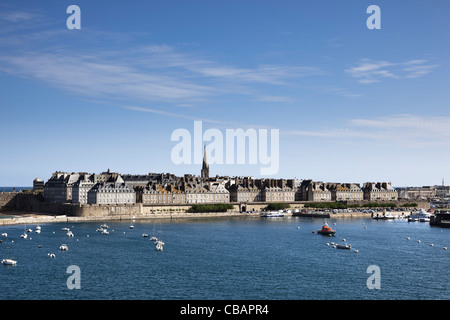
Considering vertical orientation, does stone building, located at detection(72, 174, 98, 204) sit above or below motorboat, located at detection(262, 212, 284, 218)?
above

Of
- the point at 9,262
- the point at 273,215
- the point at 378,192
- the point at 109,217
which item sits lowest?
the point at 273,215

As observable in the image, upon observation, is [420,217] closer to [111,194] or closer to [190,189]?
[190,189]

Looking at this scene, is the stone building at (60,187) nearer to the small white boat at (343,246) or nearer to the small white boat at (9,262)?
the small white boat at (9,262)

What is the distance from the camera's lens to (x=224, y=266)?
44.7 meters

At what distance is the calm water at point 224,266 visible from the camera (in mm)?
35656

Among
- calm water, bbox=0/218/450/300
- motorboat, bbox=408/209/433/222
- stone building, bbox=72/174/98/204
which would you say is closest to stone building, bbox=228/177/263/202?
stone building, bbox=72/174/98/204

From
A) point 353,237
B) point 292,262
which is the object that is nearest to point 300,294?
point 292,262

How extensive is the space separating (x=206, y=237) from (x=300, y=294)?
31.3m

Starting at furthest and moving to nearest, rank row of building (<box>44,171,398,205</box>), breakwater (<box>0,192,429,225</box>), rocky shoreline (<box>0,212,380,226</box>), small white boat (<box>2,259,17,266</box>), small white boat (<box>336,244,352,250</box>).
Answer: row of building (<box>44,171,398,205</box>) < breakwater (<box>0,192,429,225</box>) < rocky shoreline (<box>0,212,380,226</box>) < small white boat (<box>336,244,352,250</box>) < small white boat (<box>2,259,17,266</box>)

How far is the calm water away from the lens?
35656 millimetres

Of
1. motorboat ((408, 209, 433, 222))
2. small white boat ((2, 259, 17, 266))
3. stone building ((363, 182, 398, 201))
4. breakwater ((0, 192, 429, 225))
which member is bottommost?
motorboat ((408, 209, 433, 222))

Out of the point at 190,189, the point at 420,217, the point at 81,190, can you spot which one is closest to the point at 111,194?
the point at 81,190

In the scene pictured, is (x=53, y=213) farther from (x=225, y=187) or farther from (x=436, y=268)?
(x=436, y=268)

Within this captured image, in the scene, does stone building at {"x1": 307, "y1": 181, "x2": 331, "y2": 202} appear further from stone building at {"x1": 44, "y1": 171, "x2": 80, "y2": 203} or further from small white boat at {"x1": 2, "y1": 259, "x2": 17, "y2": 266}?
small white boat at {"x1": 2, "y1": 259, "x2": 17, "y2": 266}
